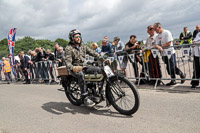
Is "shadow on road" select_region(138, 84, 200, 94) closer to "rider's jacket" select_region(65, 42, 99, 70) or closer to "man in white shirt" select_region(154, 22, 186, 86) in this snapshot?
"man in white shirt" select_region(154, 22, 186, 86)

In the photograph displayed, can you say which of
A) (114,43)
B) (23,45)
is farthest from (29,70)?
(23,45)

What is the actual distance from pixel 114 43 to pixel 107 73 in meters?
4.34

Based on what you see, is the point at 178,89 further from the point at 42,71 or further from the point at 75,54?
the point at 42,71

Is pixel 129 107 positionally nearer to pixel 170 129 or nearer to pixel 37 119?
pixel 170 129

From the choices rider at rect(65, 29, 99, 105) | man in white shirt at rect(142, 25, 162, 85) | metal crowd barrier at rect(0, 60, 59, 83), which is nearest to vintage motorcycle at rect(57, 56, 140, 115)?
rider at rect(65, 29, 99, 105)

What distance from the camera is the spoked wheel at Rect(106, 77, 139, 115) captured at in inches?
138

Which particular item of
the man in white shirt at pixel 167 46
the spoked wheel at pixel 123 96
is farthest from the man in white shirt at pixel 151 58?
the spoked wheel at pixel 123 96

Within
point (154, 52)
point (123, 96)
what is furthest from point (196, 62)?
point (123, 96)

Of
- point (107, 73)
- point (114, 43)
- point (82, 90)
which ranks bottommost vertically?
point (82, 90)

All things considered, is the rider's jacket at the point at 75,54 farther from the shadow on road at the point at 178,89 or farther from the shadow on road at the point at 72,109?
the shadow on road at the point at 178,89

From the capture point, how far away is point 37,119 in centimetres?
411

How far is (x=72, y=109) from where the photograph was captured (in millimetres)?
4605

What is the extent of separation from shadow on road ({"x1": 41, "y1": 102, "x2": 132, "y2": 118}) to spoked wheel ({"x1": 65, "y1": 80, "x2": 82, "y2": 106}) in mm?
152

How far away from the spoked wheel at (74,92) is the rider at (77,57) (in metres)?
0.50
